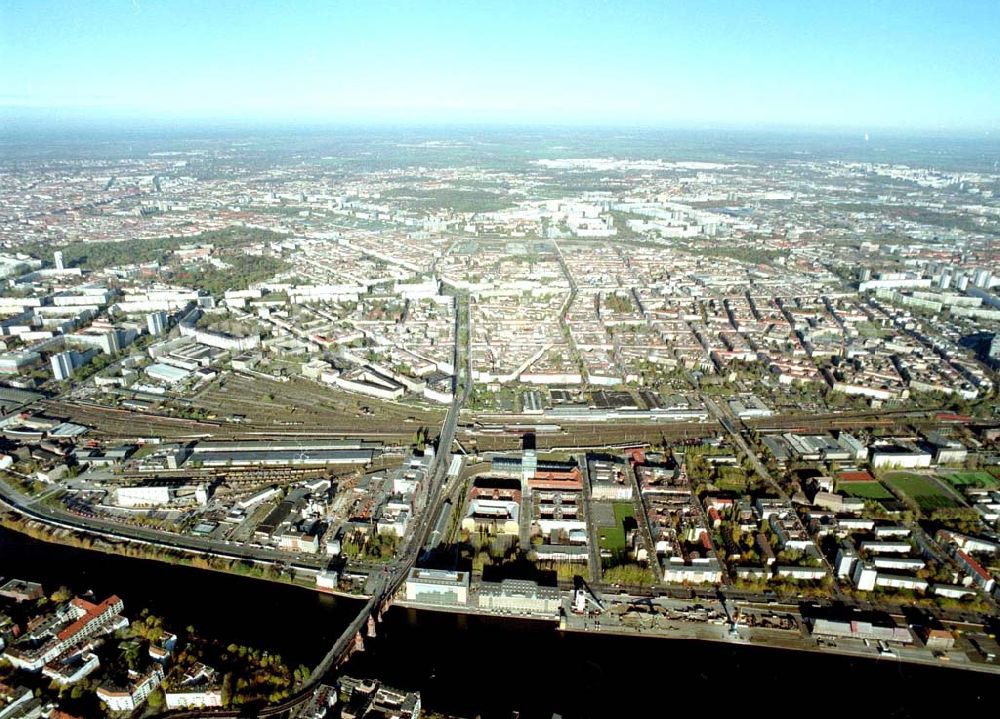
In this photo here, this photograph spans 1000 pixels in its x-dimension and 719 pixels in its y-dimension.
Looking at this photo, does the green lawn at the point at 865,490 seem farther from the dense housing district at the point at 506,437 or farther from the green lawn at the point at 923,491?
the green lawn at the point at 923,491

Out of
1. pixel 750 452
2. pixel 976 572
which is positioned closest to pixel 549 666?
pixel 976 572

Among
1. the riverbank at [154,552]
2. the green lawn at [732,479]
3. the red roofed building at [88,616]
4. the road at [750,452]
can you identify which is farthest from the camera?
the green lawn at [732,479]

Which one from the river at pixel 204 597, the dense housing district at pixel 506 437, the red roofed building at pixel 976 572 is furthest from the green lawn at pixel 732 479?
the river at pixel 204 597

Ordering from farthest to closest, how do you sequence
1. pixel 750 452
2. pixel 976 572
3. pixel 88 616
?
1. pixel 750 452
2. pixel 976 572
3. pixel 88 616

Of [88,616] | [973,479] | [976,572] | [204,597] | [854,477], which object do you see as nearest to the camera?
[88,616]

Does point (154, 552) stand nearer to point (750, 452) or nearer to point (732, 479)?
point (732, 479)

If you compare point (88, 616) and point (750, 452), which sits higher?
point (88, 616)

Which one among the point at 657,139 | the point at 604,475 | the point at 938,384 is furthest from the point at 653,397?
the point at 657,139
